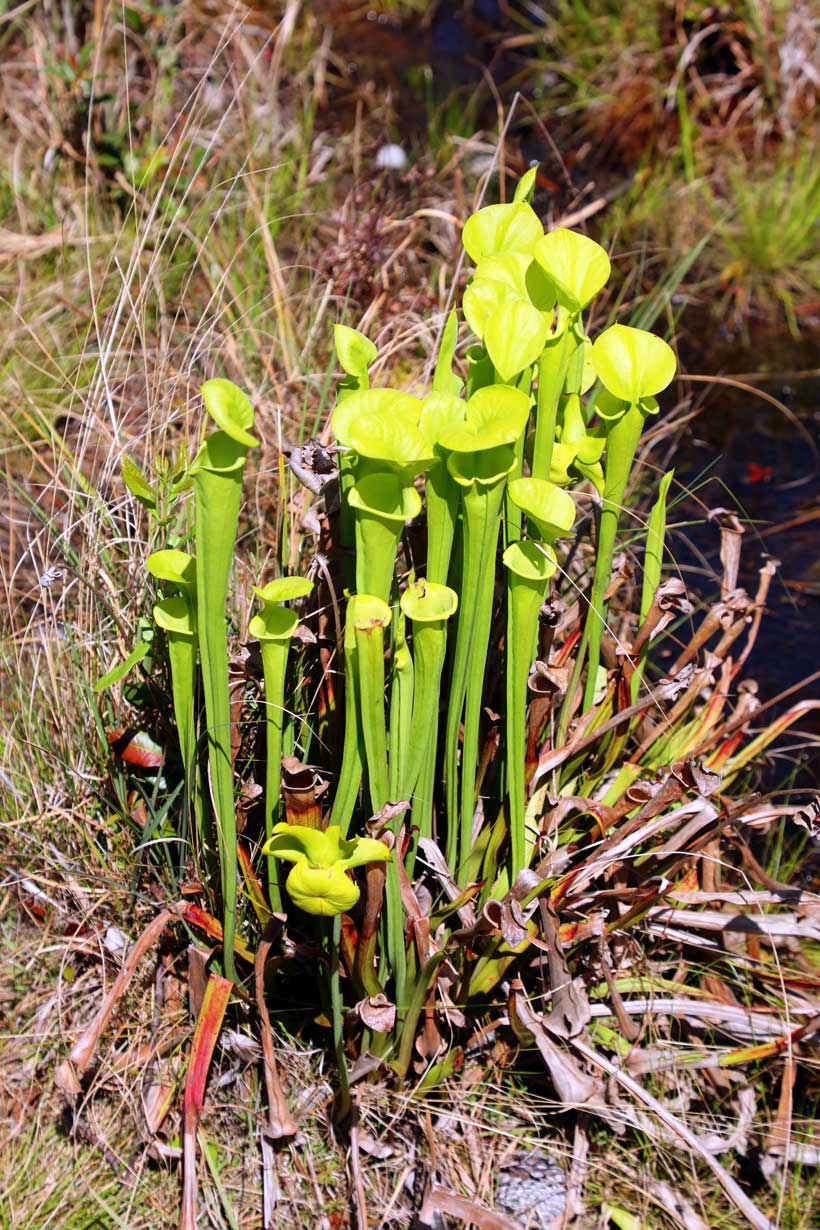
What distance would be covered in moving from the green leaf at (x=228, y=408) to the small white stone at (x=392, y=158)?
2.71 metres

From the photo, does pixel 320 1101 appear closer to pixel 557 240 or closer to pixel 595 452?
pixel 595 452

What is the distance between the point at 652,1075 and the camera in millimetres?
1529

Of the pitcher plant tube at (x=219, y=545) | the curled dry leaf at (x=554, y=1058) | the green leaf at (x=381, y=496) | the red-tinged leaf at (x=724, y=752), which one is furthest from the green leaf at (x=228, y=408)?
the red-tinged leaf at (x=724, y=752)

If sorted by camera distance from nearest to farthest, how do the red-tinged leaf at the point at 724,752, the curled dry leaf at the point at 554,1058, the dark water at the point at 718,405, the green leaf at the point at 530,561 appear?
the green leaf at the point at 530,561
the curled dry leaf at the point at 554,1058
the red-tinged leaf at the point at 724,752
the dark water at the point at 718,405

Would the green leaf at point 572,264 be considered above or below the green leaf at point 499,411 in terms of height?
above

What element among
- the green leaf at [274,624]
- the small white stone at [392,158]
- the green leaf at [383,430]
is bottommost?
the small white stone at [392,158]

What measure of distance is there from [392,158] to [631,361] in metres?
2.66

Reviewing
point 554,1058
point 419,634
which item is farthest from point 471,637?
point 554,1058

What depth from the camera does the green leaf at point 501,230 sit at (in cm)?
118

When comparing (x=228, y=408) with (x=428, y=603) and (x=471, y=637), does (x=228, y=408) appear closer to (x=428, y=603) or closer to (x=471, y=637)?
(x=428, y=603)

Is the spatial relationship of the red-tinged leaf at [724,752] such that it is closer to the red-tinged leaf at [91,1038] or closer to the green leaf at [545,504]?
the green leaf at [545,504]

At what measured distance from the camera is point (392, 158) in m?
3.47

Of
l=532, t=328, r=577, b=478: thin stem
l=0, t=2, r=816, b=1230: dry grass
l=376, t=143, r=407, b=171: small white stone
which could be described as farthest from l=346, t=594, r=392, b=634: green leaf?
l=376, t=143, r=407, b=171: small white stone

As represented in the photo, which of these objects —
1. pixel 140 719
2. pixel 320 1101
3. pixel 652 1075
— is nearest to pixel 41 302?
pixel 140 719
